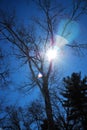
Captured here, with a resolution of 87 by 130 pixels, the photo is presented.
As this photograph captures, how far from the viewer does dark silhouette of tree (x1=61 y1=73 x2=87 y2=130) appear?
2639cm

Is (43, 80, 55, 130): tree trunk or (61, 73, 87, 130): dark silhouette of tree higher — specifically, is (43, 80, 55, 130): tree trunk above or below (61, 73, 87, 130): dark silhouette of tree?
below

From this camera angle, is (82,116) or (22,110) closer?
(82,116)

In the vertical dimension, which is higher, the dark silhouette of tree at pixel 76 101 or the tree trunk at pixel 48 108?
the dark silhouette of tree at pixel 76 101

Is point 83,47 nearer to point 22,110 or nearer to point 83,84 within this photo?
point 83,84

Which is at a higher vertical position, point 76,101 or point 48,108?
point 76,101

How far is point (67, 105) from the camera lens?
90.9 ft

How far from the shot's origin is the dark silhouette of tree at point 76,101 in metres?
26.4

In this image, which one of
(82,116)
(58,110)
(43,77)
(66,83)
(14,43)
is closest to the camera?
(43,77)

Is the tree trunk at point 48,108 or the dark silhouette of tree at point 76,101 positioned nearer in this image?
the tree trunk at point 48,108

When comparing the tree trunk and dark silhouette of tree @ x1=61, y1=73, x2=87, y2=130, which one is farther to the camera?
dark silhouette of tree @ x1=61, y1=73, x2=87, y2=130

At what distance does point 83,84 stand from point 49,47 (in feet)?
53.0

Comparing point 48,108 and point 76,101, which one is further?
point 76,101

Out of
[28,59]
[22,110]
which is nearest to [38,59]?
[28,59]

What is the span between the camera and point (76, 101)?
90.6 ft
